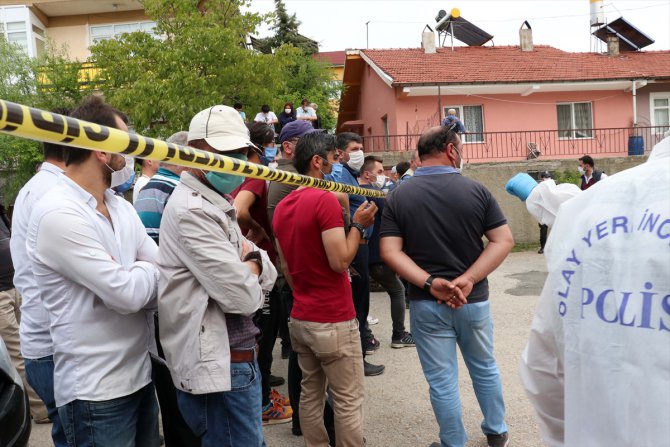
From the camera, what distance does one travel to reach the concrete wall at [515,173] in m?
14.2

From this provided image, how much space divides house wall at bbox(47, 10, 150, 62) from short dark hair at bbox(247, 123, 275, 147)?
73.3 ft

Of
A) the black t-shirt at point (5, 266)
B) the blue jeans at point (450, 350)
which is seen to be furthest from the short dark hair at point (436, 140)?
the black t-shirt at point (5, 266)

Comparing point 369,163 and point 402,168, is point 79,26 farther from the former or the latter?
point 369,163

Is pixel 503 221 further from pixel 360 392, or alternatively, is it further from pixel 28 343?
pixel 28 343

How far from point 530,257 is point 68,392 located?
11.3 metres

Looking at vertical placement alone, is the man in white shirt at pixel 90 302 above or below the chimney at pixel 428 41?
below

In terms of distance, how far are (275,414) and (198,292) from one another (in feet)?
7.30

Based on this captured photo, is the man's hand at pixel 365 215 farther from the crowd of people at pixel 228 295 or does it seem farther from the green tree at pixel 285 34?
the green tree at pixel 285 34

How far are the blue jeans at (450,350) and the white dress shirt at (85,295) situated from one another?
1.71 m

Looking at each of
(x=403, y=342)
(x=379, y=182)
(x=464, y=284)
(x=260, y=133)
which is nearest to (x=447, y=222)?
(x=464, y=284)

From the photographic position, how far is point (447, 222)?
10.7ft

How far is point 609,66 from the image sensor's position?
72.0 ft

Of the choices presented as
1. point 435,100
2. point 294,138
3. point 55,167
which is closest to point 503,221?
point 294,138

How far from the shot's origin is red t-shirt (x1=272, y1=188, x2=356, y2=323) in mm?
3152
